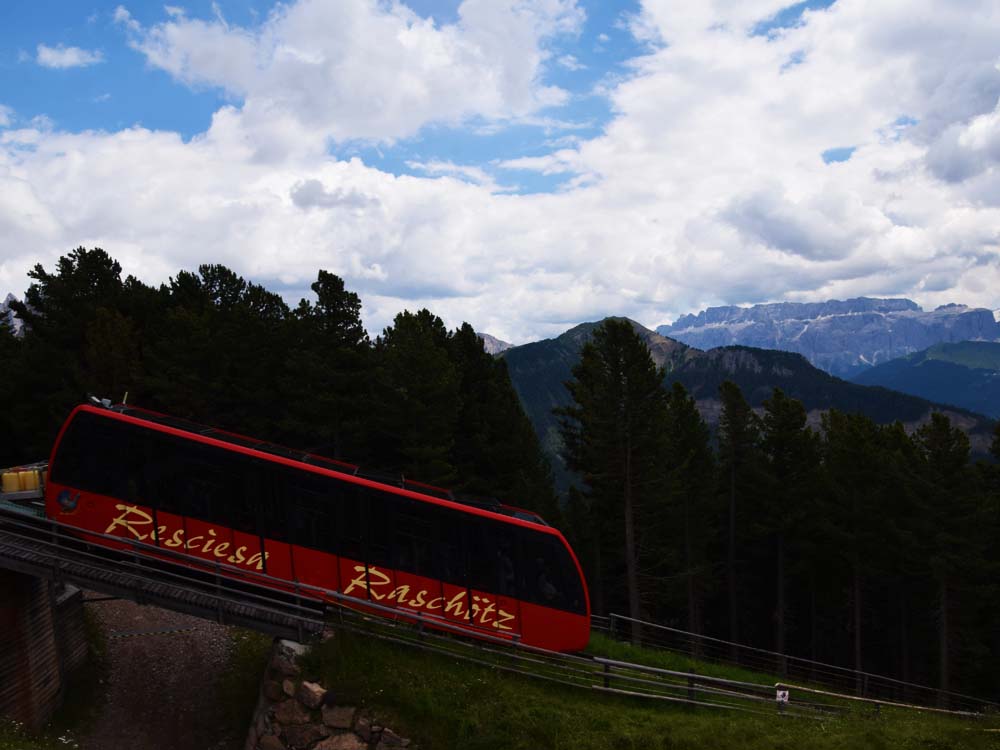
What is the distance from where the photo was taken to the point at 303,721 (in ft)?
47.0

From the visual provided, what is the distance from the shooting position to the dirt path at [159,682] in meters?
16.2

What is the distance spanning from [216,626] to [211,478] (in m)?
8.01

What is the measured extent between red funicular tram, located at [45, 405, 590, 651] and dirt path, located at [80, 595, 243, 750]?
448 centimetres

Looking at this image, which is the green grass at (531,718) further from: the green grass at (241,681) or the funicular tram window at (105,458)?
the funicular tram window at (105,458)

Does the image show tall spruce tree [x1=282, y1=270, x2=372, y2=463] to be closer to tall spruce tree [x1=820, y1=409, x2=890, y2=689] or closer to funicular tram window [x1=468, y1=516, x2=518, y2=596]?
funicular tram window [x1=468, y1=516, x2=518, y2=596]

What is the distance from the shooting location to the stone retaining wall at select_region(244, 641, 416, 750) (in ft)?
46.0

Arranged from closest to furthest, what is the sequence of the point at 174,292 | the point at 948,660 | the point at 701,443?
the point at 948,660 → the point at 701,443 → the point at 174,292

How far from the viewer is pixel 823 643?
42.3 m

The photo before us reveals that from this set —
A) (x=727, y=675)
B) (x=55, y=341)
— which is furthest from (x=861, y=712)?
(x=55, y=341)

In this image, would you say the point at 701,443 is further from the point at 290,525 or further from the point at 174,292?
the point at 174,292


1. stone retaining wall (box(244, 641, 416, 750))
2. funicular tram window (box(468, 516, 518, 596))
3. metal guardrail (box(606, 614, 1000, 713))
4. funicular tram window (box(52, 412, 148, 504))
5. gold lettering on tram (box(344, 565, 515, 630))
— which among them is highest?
funicular tram window (box(52, 412, 148, 504))

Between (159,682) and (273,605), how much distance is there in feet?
17.5

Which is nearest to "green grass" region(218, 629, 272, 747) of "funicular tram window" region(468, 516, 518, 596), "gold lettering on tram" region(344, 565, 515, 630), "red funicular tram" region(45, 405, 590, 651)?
"red funicular tram" region(45, 405, 590, 651)

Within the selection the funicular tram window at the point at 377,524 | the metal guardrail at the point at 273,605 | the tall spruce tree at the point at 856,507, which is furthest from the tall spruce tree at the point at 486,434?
the metal guardrail at the point at 273,605
